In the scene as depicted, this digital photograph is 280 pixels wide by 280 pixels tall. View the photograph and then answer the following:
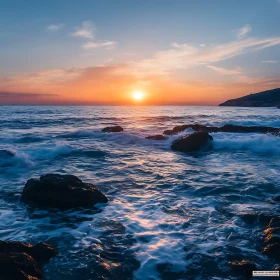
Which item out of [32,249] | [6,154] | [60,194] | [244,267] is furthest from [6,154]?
[244,267]

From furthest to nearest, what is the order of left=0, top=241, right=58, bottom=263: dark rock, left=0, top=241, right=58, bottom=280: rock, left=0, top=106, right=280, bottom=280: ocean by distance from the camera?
1. left=0, top=106, right=280, bottom=280: ocean
2. left=0, top=241, right=58, bottom=263: dark rock
3. left=0, top=241, right=58, bottom=280: rock

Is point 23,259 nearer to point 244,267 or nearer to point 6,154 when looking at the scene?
point 244,267

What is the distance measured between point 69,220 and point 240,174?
23.9ft

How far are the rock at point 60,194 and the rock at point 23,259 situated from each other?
7.51 ft

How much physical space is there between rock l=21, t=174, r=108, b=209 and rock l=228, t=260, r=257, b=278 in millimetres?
4089

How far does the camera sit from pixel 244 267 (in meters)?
4.32

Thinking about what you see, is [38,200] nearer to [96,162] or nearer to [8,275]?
[8,275]

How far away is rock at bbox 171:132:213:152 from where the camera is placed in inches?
656

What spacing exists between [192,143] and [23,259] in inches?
549

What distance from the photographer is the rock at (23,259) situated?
3646 mm

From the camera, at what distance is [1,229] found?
5.82m

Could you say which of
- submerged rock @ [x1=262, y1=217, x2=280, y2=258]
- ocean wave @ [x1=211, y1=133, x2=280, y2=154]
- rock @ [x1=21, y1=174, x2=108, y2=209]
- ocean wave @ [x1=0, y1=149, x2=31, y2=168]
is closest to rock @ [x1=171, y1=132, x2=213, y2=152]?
ocean wave @ [x1=211, y1=133, x2=280, y2=154]

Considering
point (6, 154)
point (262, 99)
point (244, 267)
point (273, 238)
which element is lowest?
point (244, 267)

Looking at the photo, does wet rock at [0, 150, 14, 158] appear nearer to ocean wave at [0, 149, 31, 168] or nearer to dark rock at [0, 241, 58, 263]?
ocean wave at [0, 149, 31, 168]
